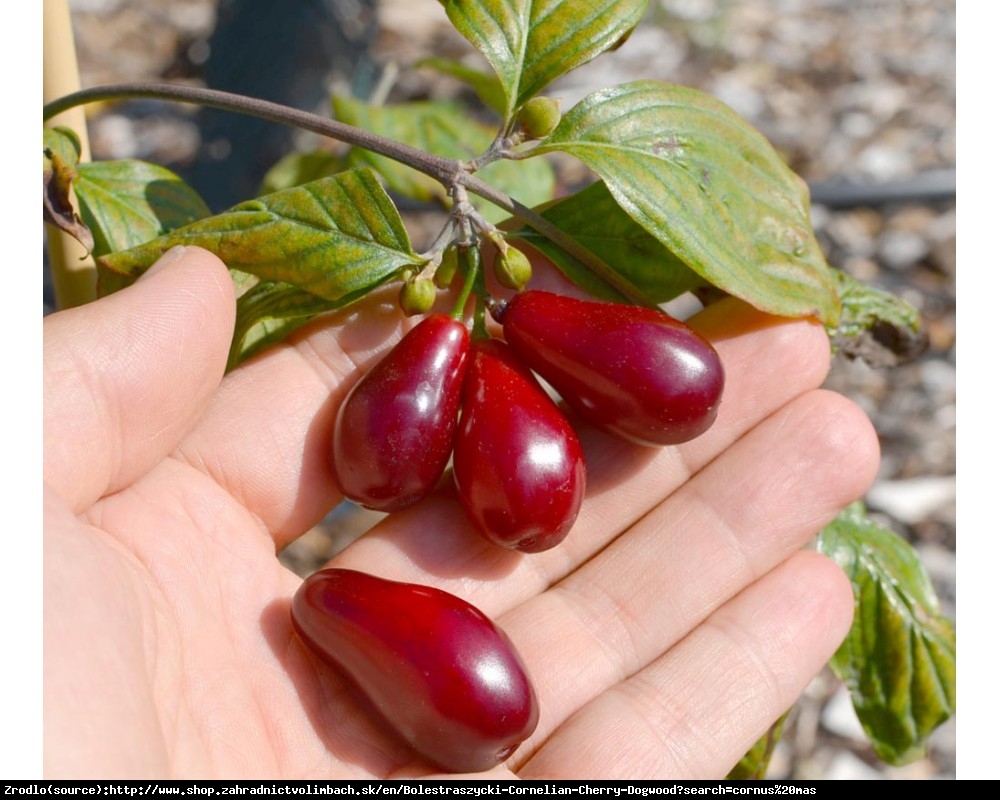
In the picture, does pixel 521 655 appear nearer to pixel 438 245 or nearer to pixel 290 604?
pixel 290 604

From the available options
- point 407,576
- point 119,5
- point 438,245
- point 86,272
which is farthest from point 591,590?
point 119,5

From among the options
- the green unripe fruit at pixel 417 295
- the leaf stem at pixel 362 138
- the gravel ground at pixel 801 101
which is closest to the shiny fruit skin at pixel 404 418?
the green unripe fruit at pixel 417 295

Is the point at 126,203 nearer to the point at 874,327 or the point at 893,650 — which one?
the point at 874,327

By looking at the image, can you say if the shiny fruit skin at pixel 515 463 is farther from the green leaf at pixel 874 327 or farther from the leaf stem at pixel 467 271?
the green leaf at pixel 874 327
